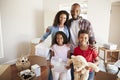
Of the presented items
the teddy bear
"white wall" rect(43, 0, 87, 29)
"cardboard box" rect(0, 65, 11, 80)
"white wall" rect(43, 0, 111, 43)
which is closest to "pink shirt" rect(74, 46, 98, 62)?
the teddy bear

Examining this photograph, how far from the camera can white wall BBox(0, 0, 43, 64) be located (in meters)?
3.12

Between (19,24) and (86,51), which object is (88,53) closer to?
(86,51)

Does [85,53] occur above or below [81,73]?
above

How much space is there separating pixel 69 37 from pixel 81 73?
1.76 feet

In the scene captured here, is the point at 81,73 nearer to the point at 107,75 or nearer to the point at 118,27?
the point at 107,75

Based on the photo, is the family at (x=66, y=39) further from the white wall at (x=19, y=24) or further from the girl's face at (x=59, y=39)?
the white wall at (x=19, y=24)

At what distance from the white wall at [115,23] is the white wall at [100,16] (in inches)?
50.3

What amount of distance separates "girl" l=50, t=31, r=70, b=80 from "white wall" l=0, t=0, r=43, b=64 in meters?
1.99

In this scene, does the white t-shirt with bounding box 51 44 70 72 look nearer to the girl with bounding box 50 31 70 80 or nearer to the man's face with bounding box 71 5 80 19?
the girl with bounding box 50 31 70 80

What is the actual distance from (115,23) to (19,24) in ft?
10.6

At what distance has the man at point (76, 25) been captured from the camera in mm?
1604

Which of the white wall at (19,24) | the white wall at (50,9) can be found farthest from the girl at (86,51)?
the white wall at (50,9)

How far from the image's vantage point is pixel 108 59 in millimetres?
3438

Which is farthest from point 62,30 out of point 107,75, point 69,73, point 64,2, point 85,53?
point 64,2
